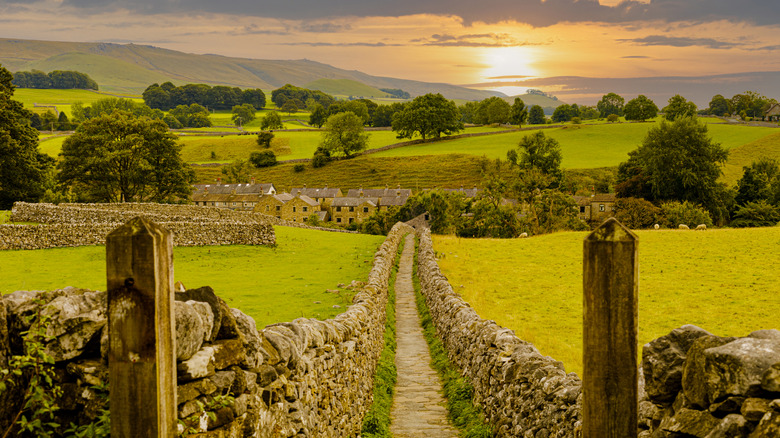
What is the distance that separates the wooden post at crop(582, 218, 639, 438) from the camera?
3703mm

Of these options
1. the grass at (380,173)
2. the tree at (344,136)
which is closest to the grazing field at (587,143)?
the grass at (380,173)

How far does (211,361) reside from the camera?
468 cm

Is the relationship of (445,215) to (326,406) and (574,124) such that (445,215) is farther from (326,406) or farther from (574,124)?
(574,124)

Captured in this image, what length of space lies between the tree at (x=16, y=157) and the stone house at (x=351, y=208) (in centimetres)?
5629

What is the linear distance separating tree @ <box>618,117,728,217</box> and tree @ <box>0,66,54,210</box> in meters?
66.0

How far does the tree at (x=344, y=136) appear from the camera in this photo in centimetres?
13225

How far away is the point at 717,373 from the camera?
364 cm

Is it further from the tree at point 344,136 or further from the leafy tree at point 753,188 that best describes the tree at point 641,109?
the leafy tree at point 753,188

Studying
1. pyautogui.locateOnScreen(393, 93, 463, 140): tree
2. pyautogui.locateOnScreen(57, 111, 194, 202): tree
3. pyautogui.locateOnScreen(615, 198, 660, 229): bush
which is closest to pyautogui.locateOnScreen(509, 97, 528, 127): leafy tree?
pyautogui.locateOnScreen(393, 93, 463, 140): tree

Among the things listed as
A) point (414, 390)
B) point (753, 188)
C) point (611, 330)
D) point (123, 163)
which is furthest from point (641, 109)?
point (611, 330)

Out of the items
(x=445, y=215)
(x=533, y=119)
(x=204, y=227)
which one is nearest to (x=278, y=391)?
(x=204, y=227)

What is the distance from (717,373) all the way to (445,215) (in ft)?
208

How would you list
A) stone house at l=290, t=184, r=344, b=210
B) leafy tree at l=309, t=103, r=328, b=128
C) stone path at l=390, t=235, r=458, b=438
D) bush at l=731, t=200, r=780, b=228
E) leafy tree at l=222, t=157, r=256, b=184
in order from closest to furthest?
1. stone path at l=390, t=235, r=458, b=438
2. bush at l=731, t=200, r=780, b=228
3. stone house at l=290, t=184, r=344, b=210
4. leafy tree at l=222, t=157, r=256, b=184
5. leafy tree at l=309, t=103, r=328, b=128

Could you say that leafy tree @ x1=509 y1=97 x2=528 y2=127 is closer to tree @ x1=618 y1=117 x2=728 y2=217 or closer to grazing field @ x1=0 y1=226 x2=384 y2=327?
tree @ x1=618 y1=117 x2=728 y2=217
